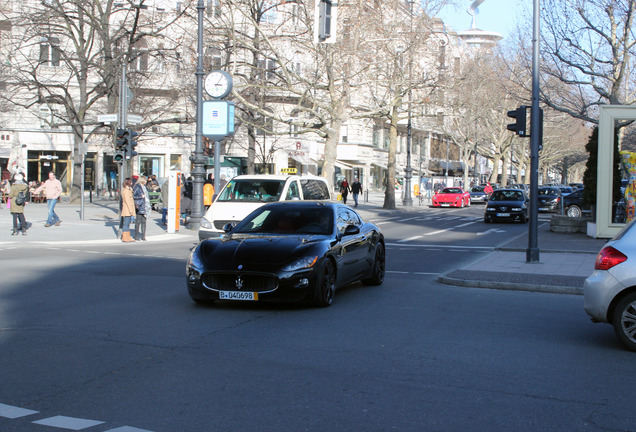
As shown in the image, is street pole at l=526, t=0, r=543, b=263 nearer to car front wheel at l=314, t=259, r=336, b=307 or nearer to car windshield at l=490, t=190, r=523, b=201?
car front wheel at l=314, t=259, r=336, b=307

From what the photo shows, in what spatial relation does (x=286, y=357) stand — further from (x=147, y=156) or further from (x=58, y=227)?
(x=147, y=156)

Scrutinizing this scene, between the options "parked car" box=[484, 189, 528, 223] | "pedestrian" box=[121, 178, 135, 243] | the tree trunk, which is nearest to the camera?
"pedestrian" box=[121, 178, 135, 243]

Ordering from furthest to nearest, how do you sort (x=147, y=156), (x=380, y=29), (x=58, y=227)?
1. (x=147, y=156)
2. (x=380, y=29)
3. (x=58, y=227)

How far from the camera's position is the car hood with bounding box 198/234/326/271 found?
31.1 ft

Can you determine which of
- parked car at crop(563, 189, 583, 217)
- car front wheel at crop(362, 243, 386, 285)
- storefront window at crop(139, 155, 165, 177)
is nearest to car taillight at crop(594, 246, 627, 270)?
car front wheel at crop(362, 243, 386, 285)

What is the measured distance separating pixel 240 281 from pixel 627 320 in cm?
450

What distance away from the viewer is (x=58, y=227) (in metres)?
25.2

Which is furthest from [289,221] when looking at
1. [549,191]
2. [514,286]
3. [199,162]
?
[549,191]

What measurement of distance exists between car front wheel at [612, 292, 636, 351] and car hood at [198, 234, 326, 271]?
12.7 ft

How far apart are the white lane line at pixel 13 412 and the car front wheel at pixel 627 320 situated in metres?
5.44

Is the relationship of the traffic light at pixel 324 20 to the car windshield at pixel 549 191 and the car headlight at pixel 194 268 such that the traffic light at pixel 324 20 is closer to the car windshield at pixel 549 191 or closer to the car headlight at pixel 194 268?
the car headlight at pixel 194 268

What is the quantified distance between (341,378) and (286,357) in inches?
36.0

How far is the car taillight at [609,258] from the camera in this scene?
749 centimetres

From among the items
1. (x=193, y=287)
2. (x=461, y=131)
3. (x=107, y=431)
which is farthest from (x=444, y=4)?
(x=461, y=131)
